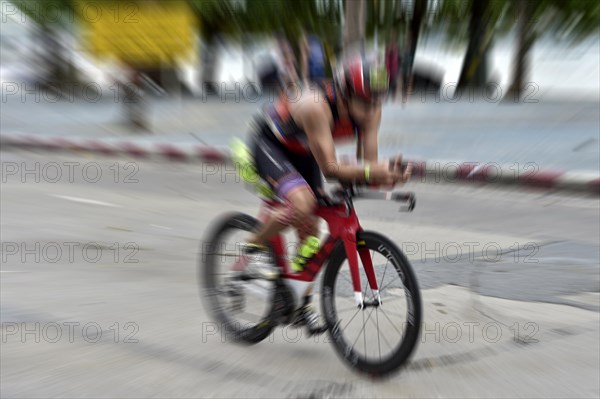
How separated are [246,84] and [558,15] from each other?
8.73 meters

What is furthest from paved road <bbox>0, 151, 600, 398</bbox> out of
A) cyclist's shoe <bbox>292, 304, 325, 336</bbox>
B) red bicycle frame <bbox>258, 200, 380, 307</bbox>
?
red bicycle frame <bbox>258, 200, 380, 307</bbox>

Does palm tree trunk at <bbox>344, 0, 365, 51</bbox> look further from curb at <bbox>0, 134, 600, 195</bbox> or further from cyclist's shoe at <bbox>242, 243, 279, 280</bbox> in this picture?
cyclist's shoe at <bbox>242, 243, 279, 280</bbox>

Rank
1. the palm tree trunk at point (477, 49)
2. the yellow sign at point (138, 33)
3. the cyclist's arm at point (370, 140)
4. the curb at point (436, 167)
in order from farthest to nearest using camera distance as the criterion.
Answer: the palm tree trunk at point (477, 49)
the yellow sign at point (138, 33)
the curb at point (436, 167)
the cyclist's arm at point (370, 140)

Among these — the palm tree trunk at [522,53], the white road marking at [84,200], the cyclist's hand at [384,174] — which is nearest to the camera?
the cyclist's hand at [384,174]

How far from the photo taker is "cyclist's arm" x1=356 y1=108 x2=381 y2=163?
406 cm

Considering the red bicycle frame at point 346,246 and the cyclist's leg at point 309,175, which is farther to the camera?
the cyclist's leg at point 309,175

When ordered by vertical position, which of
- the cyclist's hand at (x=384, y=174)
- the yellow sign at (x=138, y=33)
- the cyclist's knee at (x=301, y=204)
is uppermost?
the yellow sign at (x=138, y=33)

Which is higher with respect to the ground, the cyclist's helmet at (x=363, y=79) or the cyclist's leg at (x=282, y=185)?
the cyclist's helmet at (x=363, y=79)

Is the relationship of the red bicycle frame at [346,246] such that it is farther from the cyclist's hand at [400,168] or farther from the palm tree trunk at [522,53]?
the palm tree trunk at [522,53]

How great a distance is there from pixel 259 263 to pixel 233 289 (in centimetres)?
30

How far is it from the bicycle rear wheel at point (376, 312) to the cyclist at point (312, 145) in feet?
0.62

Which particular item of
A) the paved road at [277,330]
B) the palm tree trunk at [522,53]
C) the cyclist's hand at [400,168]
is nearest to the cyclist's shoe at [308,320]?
the paved road at [277,330]

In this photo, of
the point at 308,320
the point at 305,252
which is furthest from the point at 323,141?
the point at 308,320

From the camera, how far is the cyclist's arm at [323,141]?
12.5ft
